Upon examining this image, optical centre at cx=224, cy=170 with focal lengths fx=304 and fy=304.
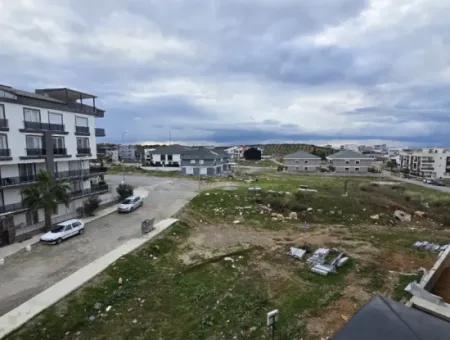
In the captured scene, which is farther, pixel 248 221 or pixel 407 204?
pixel 407 204

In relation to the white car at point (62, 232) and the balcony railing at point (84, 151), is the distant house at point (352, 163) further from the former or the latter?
the white car at point (62, 232)

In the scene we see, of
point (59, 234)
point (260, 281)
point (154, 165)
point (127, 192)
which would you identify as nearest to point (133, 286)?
point (260, 281)

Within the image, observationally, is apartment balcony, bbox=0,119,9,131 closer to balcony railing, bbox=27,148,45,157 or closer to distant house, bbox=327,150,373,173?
balcony railing, bbox=27,148,45,157

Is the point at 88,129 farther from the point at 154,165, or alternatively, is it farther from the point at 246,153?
the point at 246,153

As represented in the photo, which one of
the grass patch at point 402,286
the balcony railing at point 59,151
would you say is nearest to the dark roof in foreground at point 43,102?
the balcony railing at point 59,151

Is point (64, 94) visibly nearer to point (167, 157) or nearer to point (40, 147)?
point (40, 147)

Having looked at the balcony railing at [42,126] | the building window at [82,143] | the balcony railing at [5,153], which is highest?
the balcony railing at [42,126]

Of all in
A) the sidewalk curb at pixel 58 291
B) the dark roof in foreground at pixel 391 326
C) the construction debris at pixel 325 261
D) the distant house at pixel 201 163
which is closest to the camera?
the dark roof in foreground at pixel 391 326

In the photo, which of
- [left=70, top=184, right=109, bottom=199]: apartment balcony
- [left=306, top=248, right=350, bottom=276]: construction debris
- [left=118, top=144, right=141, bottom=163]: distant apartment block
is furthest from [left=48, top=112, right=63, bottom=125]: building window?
[left=118, top=144, right=141, bottom=163]: distant apartment block
